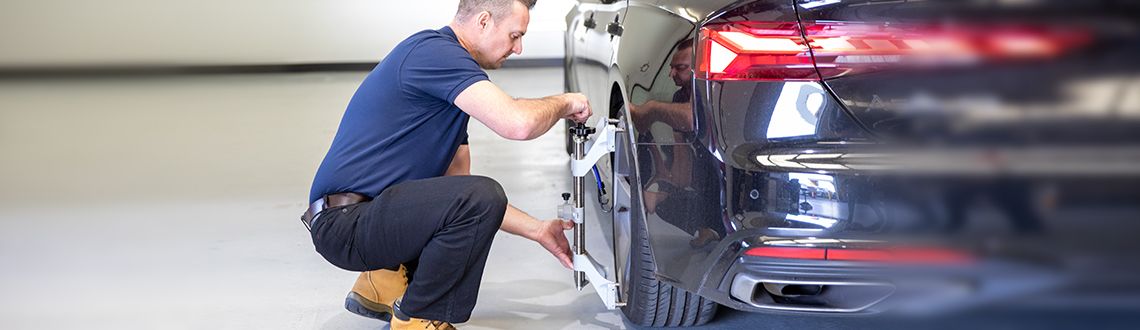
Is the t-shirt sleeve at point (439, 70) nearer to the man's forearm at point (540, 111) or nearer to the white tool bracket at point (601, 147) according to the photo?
the man's forearm at point (540, 111)

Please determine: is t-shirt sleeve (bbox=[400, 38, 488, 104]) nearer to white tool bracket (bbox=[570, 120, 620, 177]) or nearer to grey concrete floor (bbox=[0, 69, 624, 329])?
white tool bracket (bbox=[570, 120, 620, 177])

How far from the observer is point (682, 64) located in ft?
6.00

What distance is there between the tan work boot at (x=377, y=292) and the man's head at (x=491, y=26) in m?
0.52

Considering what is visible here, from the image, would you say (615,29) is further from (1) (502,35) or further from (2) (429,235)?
(2) (429,235)

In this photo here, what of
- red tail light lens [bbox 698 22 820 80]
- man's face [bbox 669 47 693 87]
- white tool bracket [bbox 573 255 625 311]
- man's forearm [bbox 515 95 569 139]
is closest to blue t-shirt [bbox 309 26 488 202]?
man's forearm [bbox 515 95 569 139]

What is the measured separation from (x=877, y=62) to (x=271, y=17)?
33.6 feet

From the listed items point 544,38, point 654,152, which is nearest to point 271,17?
point 544,38

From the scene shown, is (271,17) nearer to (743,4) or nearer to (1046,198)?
(743,4)

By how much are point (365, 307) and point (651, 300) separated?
68 cm

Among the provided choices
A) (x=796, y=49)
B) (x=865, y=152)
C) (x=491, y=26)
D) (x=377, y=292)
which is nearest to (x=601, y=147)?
(x=491, y=26)

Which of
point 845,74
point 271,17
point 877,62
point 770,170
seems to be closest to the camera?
point 877,62

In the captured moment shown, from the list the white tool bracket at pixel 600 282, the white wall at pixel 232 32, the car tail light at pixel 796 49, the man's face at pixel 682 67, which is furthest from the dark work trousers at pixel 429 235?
the white wall at pixel 232 32

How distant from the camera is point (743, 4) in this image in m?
1.71

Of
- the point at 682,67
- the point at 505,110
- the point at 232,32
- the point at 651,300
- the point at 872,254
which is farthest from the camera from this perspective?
the point at 232,32
